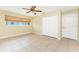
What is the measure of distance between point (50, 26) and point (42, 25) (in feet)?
3.80

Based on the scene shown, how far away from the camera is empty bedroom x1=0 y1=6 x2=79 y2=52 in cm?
439

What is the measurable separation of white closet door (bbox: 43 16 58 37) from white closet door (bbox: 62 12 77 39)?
0.62 m

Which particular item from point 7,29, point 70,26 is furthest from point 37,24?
point 70,26

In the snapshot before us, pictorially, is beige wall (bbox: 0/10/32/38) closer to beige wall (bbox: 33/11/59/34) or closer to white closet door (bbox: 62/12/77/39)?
beige wall (bbox: 33/11/59/34)

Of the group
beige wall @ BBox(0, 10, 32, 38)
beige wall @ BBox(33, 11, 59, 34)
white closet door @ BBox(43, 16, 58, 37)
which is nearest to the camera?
beige wall @ BBox(0, 10, 32, 38)

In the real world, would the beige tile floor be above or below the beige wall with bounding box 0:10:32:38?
below

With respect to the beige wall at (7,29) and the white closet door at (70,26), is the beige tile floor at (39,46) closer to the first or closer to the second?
the white closet door at (70,26)

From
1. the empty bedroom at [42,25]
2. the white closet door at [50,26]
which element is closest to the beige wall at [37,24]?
the empty bedroom at [42,25]

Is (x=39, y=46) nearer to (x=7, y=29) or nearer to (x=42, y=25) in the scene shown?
(x=7, y=29)

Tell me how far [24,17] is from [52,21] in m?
3.23

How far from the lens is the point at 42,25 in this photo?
7.28 meters

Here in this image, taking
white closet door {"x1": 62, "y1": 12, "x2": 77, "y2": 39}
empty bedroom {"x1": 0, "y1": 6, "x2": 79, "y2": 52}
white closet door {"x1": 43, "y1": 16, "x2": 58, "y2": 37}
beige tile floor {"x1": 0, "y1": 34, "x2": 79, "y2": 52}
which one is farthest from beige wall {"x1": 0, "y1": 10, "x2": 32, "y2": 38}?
white closet door {"x1": 62, "y1": 12, "x2": 77, "y2": 39}

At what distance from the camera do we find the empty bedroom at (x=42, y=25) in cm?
439

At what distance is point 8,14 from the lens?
597cm
